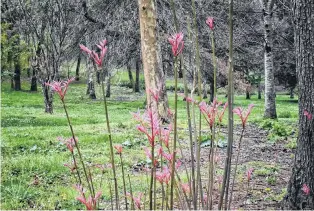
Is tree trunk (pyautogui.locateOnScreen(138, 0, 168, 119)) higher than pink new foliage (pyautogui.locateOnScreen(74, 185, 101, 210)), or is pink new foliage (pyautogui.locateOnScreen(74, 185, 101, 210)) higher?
tree trunk (pyautogui.locateOnScreen(138, 0, 168, 119))

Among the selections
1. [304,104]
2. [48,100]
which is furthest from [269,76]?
[304,104]

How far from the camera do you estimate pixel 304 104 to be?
3.42m

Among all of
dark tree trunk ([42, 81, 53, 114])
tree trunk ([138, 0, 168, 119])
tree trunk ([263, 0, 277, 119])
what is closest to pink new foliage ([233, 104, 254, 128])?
tree trunk ([138, 0, 168, 119])

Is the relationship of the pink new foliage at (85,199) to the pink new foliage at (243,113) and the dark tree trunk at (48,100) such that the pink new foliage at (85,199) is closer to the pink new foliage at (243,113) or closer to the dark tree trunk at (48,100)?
the pink new foliage at (243,113)

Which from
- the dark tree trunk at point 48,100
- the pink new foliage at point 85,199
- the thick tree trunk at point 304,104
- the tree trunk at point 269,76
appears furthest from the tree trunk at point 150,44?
the pink new foliage at point 85,199

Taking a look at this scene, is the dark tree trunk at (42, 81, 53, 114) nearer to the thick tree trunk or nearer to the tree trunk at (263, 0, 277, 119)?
the tree trunk at (263, 0, 277, 119)

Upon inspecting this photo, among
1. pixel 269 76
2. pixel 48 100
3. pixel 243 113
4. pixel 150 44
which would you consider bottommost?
pixel 48 100

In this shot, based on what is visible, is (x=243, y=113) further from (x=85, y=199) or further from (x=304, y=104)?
(x=304, y=104)

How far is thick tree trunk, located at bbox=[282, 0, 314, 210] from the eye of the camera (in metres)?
3.36

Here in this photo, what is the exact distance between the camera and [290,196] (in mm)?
3508

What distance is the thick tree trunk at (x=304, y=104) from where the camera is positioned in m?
3.36

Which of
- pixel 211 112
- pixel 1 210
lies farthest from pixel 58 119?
pixel 211 112

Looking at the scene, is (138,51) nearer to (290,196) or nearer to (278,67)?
(278,67)

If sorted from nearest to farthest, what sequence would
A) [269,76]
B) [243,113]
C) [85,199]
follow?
[85,199] → [243,113] → [269,76]
